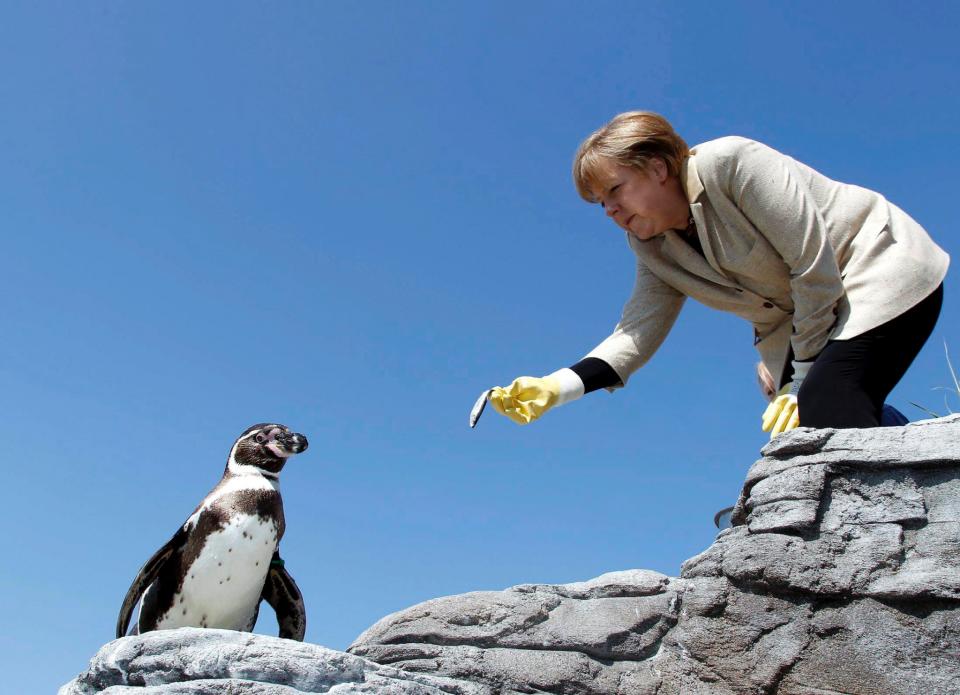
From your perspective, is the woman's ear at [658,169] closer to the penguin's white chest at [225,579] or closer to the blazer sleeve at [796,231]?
the blazer sleeve at [796,231]

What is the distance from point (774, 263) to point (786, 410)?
552mm

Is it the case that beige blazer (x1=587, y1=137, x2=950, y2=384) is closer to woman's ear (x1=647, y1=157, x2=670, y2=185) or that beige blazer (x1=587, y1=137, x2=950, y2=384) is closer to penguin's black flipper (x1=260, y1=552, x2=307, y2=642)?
woman's ear (x1=647, y1=157, x2=670, y2=185)

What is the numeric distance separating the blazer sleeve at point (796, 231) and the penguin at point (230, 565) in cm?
191

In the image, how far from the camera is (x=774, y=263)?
3725 millimetres

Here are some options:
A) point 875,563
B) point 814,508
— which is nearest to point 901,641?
point 875,563

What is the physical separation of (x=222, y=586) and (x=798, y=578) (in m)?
1.95

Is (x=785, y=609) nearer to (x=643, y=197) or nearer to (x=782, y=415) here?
(x=782, y=415)

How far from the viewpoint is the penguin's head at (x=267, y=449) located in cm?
393

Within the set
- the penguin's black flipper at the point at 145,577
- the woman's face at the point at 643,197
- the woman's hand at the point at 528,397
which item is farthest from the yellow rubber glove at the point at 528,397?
the penguin's black flipper at the point at 145,577

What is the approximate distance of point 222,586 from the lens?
11.7 feet

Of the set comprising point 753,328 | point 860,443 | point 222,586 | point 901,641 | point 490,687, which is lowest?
point 901,641

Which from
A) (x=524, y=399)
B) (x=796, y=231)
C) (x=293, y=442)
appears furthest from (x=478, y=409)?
(x=796, y=231)

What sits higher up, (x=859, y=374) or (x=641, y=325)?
(x=641, y=325)

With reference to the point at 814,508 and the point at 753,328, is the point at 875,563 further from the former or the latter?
the point at 753,328
